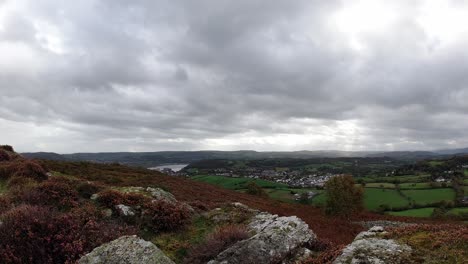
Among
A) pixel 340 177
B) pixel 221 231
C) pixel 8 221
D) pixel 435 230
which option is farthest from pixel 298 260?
pixel 340 177

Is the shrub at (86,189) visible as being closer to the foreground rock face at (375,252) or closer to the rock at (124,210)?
the rock at (124,210)

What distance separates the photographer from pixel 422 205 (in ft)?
267

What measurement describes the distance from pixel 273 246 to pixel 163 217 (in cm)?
541

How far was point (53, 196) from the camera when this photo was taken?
13242 mm

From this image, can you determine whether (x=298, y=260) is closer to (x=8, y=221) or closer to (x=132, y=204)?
(x=132, y=204)

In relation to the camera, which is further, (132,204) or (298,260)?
(132,204)

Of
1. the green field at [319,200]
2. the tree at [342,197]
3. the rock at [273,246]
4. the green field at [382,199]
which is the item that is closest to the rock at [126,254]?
the rock at [273,246]

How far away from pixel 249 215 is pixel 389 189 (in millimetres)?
107210

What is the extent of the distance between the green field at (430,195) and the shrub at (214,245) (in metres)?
91.7

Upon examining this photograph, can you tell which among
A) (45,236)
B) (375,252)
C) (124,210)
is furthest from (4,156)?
(375,252)

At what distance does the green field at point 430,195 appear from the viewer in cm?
8494

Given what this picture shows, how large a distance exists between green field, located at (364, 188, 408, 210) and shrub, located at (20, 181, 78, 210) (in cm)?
8652

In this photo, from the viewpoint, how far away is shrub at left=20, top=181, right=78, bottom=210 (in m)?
12.6

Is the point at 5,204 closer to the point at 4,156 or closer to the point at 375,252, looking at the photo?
the point at 375,252
